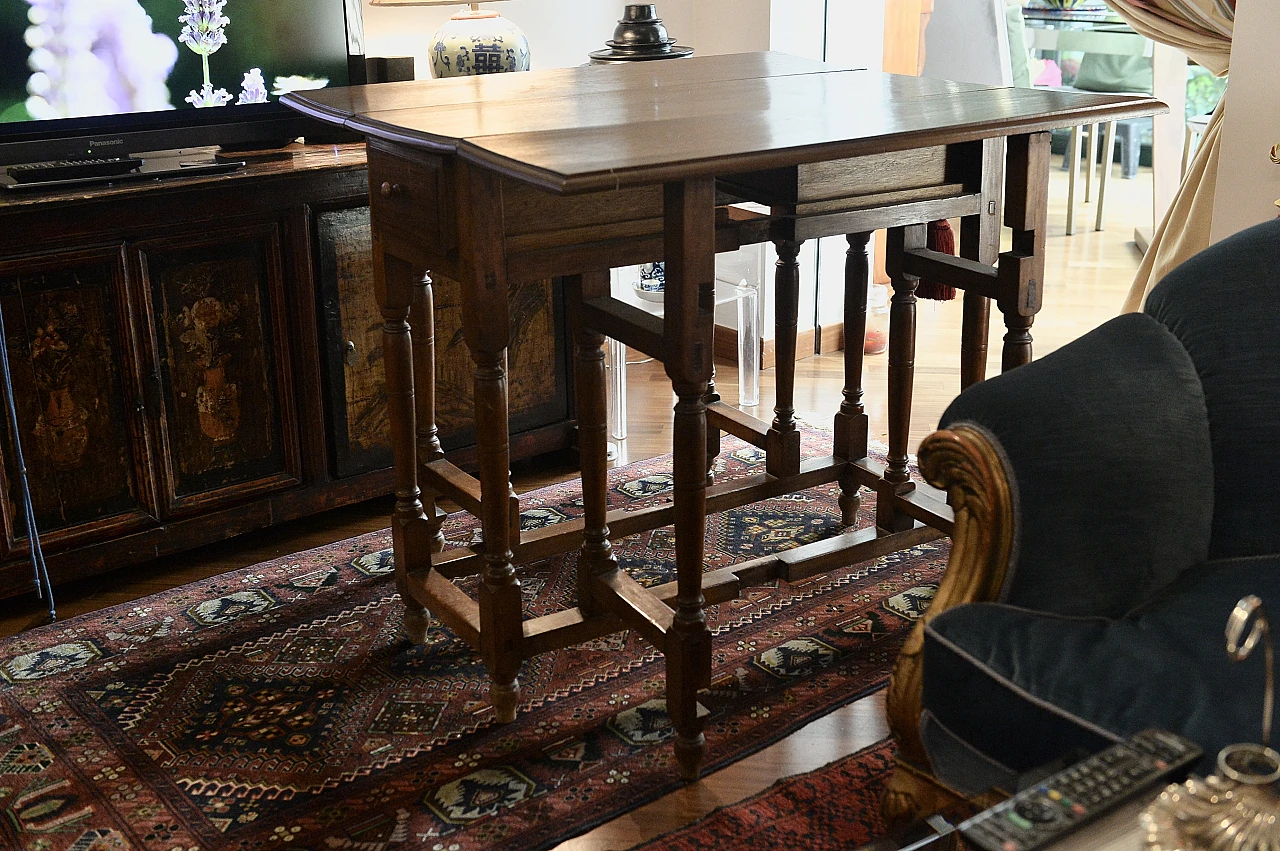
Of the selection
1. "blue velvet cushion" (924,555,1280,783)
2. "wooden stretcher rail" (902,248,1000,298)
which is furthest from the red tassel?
"blue velvet cushion" (924,555,1280,783)

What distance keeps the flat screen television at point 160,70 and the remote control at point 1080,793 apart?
238cm

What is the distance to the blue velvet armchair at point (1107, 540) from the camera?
1524mm

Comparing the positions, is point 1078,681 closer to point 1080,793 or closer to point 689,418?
point 1080,793

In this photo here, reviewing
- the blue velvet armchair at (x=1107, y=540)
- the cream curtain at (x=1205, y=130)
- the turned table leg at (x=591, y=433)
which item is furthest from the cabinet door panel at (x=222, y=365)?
the cream curtain at (x=1205, y=130)

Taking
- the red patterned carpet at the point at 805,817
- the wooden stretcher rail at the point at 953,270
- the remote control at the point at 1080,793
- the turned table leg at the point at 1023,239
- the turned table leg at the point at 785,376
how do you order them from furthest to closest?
the turned table leg at the point at 785,376 → the wooden stretcher rail at the point at 953,270 → the turned table leg at the point at 1023,239 → the red patterned carpet at the point at 805,817 → the remote control at the point at 1080,793

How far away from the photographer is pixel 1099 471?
1712mm

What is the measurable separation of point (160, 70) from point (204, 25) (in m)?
0.14

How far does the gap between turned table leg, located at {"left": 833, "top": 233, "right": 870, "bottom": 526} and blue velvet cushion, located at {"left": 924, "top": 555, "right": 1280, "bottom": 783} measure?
1.21m

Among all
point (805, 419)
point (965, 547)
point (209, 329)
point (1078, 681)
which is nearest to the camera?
point (1078, 681)

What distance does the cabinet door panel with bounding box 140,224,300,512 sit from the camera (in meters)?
2.74

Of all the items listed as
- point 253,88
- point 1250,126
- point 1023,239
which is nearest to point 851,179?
point 1023,239

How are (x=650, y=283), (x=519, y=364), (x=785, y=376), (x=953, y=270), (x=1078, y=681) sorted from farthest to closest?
(x=650, y=283)
(x=519, y=364)
(x=785, y=376)
(x=953, y=270)
(x=1078, y=681)

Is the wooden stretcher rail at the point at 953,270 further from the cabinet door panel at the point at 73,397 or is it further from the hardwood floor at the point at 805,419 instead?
the cabinet door panel at the point at 73,397

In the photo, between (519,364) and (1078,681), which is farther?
(519,364)
